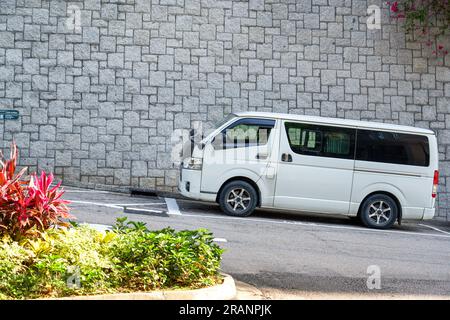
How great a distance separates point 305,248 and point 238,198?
10.2ft

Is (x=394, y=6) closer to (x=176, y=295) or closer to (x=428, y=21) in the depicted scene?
(x=428, y=21)

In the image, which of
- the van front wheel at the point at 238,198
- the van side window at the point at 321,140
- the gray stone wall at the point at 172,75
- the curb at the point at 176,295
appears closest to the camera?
the curb at the point at 176,295

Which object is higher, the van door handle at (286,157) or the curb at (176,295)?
the van door handle at (286,157)

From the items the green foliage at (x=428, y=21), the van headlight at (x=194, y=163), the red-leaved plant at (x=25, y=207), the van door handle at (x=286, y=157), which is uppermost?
the green foliage at (x=428, y=21)

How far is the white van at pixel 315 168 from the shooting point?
43.4 ft

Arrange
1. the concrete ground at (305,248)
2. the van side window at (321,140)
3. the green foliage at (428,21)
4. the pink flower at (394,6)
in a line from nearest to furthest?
the concrete ground at (305,248), the van side window at (321,140), the pink flower at (394,6), the green foliage at (428,21)

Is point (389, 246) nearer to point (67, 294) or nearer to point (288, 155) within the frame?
point (288, 155)

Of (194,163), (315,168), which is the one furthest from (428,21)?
(194,163)

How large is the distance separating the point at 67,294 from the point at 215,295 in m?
1.42

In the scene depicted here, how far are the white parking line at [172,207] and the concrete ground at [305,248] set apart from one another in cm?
1

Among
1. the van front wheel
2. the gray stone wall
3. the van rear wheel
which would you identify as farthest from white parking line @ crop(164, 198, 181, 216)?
the van rear wheel

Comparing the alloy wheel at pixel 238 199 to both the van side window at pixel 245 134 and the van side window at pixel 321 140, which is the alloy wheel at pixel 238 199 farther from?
the van side window at pixel 321 140

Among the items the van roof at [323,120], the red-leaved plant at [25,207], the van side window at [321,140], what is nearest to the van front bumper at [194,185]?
the van roof at [323,120]

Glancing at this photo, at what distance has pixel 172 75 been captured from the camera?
54.6 ft
